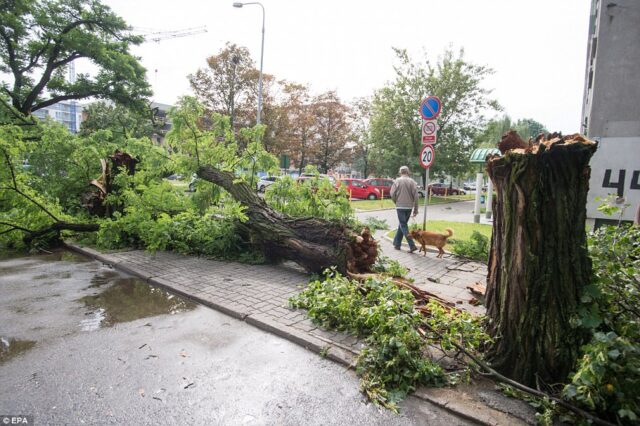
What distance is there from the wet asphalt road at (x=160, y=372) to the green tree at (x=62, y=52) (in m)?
18.3

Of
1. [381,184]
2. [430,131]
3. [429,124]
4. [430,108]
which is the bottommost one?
[381,184]

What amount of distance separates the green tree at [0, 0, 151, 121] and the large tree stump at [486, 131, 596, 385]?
70.9 feet

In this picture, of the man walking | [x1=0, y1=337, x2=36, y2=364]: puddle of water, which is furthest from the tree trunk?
[x1=0, y1=337, x2=36, y2=364]: puddle of water

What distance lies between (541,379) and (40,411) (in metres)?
3.66

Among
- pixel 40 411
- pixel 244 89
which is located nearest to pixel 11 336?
pixel 40 411

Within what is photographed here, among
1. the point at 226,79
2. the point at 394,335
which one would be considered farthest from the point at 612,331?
the point at 226,79

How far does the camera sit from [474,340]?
10.2 feet

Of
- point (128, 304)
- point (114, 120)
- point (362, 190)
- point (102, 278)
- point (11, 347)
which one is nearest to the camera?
point (11, 347)

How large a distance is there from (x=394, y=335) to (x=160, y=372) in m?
2.09

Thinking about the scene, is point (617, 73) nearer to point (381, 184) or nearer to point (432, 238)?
point (432, 238)

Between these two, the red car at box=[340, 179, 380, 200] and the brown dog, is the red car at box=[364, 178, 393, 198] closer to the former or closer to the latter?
the red car at box=[340, 179, 380, 200]

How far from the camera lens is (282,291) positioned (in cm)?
517

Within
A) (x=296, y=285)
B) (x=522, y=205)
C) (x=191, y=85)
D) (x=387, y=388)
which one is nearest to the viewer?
(x=522, y=205)

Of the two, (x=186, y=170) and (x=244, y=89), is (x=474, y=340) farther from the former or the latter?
(x=244, y=89)
